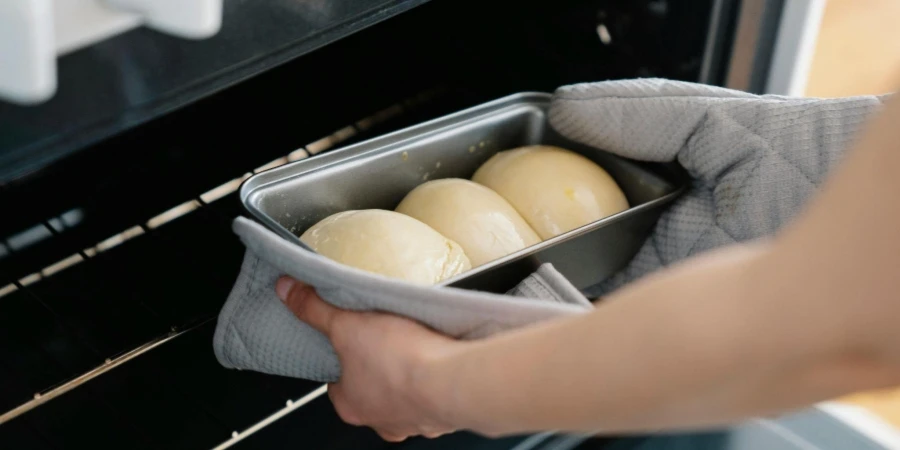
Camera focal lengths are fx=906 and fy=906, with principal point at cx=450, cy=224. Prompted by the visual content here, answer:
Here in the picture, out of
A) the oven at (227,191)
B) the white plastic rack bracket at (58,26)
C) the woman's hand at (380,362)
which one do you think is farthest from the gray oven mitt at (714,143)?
the white plastic rack bracket at (58,26)

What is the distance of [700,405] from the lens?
324mm

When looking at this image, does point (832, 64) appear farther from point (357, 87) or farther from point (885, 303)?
point (885, 303)

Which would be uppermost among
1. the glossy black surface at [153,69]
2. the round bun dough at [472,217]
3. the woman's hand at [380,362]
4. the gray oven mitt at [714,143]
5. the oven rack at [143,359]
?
the glossy black surface at [153,69]

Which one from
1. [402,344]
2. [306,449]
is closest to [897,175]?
[402,344]

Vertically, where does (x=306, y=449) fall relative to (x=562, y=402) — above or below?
below

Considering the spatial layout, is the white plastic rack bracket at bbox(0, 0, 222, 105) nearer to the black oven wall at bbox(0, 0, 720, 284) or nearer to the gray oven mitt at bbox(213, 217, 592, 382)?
the gray oven mitt at bbox(213, 217, 592, 382)

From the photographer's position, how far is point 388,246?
64 cm

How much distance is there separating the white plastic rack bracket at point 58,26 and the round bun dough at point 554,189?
1.12 ft

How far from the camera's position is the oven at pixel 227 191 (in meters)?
0.74

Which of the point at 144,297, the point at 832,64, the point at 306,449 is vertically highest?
the point at 832,64

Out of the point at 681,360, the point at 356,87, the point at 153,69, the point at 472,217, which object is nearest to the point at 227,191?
the point at 356,87

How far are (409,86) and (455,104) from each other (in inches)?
2.1

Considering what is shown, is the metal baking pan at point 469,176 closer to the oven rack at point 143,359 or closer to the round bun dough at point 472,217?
the round bun dough at point 472,217

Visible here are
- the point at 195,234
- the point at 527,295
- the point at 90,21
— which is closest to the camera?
the point at 90,21
